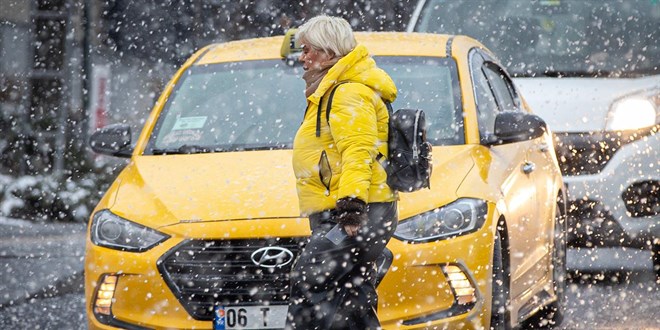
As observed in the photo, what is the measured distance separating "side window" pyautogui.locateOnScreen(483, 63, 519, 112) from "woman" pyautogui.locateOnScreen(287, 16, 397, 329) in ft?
9.04

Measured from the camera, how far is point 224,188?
8023mm

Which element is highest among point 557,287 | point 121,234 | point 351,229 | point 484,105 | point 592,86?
point 351,229

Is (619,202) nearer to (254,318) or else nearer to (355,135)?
(254,318)

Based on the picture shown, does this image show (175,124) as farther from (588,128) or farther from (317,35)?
(588,128)

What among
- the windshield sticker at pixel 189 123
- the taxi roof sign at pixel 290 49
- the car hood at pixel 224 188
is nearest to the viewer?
the car hood at pixel 224 188

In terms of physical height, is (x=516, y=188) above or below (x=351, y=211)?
below

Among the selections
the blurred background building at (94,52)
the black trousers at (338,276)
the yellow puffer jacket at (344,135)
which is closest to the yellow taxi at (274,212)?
the black trousers at (338,276)

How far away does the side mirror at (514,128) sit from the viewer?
8633 millimetres

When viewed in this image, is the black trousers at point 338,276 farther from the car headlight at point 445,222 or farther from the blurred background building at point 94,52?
the blurred background building at point 94,52

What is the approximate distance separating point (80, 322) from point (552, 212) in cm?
271

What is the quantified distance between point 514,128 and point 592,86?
350 cm

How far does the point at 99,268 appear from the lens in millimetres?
7816

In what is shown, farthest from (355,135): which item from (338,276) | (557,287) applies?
(557,287)

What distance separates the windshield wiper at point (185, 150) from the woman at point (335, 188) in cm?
177
